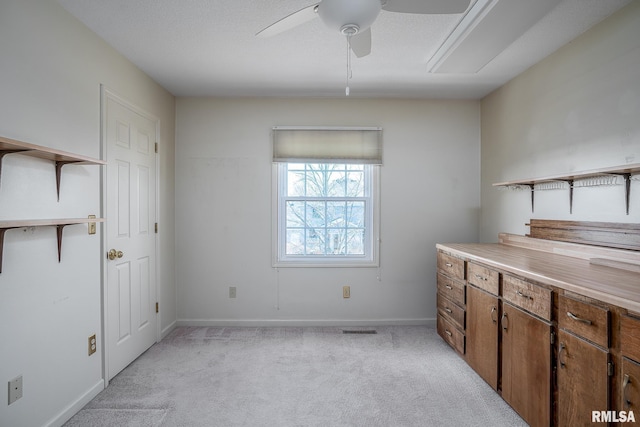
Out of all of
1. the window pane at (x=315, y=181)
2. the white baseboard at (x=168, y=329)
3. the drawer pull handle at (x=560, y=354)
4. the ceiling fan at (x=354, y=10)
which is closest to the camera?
the ceiling fan at (x=354, y=10)

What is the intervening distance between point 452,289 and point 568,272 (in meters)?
1.23

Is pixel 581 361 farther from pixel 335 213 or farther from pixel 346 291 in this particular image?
pixel 335 213

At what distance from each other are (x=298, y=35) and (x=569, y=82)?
200 centimetres

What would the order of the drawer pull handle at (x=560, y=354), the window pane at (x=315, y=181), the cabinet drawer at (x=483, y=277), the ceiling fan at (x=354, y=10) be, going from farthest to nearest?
the window pane at (x=315, y=181) → the cabinet drawer at (x=483, y=277) → the drawer pull handle at (x=560, y=354) → the ceiling fan at (x=354, y=10)

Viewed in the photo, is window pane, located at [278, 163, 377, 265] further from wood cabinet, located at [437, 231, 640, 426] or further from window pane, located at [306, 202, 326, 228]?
wood cabinet, located at [437, 231, 640, 426]

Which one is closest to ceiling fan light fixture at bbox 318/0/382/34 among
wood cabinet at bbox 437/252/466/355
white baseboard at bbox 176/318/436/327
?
wood cabinet at bbox 437/252/466/355

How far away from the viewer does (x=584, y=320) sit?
5.08 feet

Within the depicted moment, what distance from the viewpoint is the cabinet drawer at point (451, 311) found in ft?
9.39

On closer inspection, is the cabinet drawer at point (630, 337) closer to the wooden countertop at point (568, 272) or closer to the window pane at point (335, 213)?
the wooden countertop at point (568, 272)

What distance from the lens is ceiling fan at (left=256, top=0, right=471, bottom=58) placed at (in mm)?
1400

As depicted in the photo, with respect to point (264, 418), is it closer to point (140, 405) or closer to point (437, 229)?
point (140, 405)

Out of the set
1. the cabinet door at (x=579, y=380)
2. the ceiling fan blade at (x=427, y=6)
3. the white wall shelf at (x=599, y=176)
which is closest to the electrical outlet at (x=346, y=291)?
the white wall shelf at (x=599, y=176)

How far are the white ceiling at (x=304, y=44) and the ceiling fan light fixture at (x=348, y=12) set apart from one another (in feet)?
2.28

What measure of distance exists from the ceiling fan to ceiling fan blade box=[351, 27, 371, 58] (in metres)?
0.29
